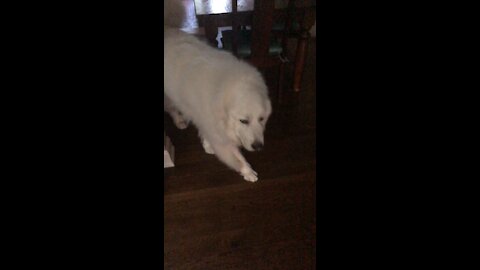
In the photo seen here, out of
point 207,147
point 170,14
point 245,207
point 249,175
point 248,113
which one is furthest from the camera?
point 170,14

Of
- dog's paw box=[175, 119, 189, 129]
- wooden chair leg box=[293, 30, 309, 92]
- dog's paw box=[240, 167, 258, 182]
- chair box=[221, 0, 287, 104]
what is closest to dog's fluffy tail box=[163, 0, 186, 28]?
chair box=[221, 0, 287, 104]

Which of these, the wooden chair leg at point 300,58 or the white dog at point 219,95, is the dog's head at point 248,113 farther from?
the wooden chair leg at point 300,58

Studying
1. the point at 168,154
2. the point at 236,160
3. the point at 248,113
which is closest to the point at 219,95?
the point at 248,113

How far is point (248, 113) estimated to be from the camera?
60.7 inches

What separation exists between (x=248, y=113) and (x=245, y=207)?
0.48 meters

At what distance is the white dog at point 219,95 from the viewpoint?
153cm

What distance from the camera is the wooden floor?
1480mm

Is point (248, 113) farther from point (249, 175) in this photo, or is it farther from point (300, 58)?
point (300, 58)

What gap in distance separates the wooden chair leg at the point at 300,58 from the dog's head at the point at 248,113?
26.4 inches

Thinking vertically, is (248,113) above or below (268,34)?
below
